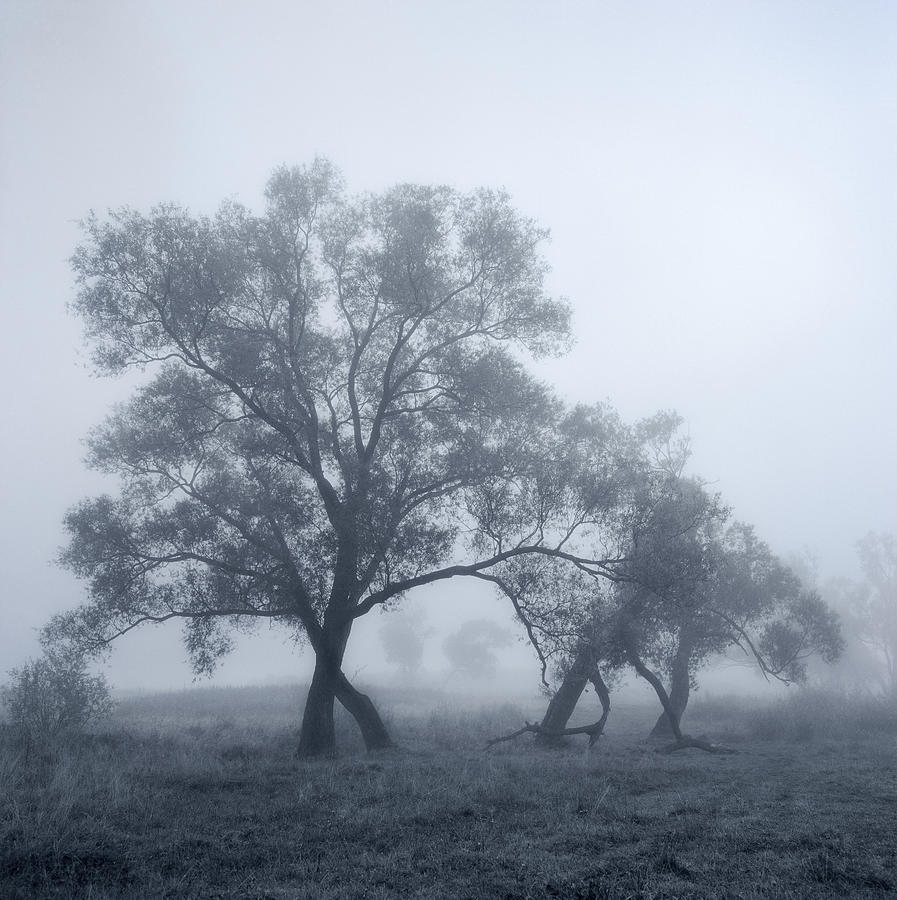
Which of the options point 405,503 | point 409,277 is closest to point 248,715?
point 405,503

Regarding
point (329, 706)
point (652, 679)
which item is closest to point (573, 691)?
point (652, 679)

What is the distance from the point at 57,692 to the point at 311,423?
12.2 meters

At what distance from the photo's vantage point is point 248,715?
29.8m

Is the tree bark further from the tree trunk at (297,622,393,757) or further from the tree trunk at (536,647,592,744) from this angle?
the tree trunk at (297,622,393,757)

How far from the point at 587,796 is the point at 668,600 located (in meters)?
7.85

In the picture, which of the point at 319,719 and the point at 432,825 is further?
the point at 319,719

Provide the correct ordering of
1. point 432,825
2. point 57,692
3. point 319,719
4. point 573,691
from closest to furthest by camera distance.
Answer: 1. point 432,825
2. point 319,719
3. point 57,692
4. point 573,691

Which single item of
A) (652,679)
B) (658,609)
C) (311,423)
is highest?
(311,423)

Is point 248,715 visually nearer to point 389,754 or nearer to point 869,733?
point 389,754

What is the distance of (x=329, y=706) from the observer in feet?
59.6

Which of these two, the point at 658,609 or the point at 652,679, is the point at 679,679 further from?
the point at 658,609

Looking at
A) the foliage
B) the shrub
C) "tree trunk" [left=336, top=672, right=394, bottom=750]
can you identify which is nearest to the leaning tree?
"tree trunk" [left=336, top=672, right=394, bottom=750]

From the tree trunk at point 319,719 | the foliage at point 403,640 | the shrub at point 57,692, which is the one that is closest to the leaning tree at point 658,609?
the tree trunk at point 319,719

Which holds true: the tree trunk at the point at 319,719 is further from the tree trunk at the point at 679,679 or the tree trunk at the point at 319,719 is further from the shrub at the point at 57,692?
the tree trunk at the point at 679,679
